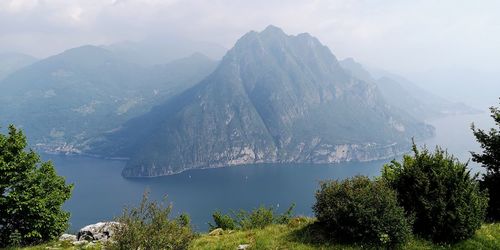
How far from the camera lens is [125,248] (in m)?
13.9

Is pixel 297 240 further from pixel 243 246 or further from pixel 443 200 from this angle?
pixel 443 200

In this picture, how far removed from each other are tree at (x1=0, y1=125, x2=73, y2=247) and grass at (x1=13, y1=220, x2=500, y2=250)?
171 inches

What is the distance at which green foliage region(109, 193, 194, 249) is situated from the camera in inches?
552

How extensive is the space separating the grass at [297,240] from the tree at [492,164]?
345 centimetres

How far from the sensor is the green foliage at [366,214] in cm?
1719

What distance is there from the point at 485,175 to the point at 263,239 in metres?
15.5

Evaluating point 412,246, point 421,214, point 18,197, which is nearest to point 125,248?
point 412,246

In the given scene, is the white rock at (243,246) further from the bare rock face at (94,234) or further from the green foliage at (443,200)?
the bare rock face at (94,234)

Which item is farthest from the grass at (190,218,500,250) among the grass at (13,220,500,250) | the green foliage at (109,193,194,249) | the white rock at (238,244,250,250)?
the green foliage at (109,193,194,249)

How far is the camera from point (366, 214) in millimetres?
17281

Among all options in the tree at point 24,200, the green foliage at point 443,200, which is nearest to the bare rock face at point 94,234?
the tree at point 24,200

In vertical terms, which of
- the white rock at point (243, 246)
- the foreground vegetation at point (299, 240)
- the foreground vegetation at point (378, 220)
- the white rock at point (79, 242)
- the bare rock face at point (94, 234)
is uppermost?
the foreground vegetation at point (378, 220)

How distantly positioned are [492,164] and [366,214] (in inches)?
514

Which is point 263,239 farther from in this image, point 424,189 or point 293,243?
point 424,189
